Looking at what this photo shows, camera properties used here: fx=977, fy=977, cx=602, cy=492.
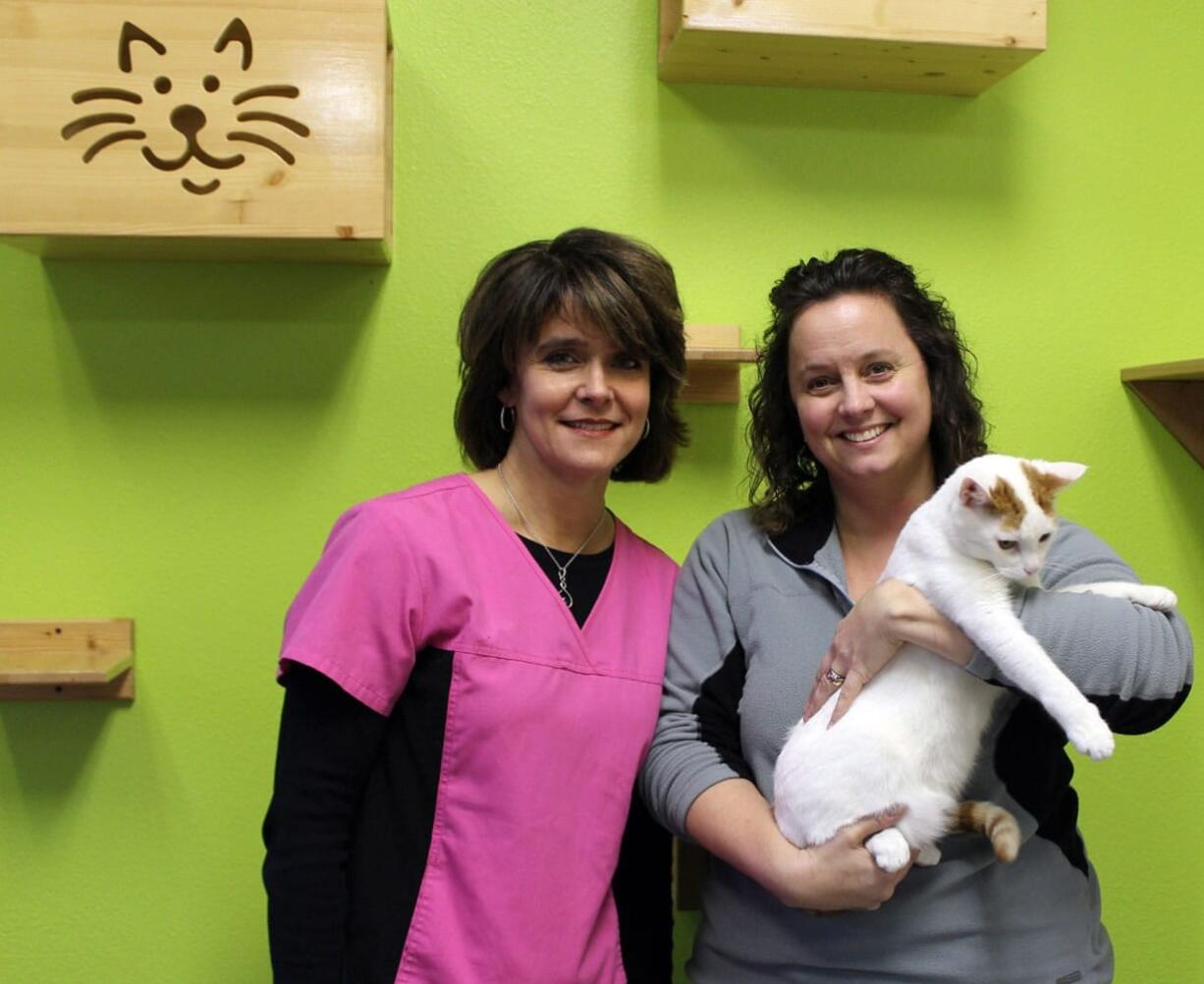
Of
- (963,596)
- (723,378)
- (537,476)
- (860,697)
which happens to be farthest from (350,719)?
(723,378)

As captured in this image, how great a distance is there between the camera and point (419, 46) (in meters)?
1.51

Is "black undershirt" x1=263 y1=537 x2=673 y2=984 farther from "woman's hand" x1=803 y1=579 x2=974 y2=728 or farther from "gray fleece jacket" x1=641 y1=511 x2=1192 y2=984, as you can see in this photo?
"woman's hand" x1=803 y1=579 x2=974 y2=728

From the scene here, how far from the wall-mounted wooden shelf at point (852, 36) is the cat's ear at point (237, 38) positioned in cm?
58

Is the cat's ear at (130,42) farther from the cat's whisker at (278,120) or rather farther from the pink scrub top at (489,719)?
the pink scrub top at (489,719)

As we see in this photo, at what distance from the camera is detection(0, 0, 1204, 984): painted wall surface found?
1.49 m

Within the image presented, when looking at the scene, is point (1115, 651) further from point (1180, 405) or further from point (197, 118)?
point (197, 118)

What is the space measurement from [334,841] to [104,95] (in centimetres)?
97

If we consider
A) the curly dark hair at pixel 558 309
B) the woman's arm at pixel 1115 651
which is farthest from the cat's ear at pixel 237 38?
the woman's arm at pixel 1115 651

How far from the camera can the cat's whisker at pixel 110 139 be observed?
1.24 meters

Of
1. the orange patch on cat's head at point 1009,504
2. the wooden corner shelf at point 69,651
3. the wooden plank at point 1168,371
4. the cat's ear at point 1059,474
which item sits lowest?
the wooden corner shelf at point 69,651

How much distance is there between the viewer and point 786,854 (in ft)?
3.32

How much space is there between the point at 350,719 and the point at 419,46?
1.06 metres

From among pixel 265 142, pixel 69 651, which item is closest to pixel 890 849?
pixel 265 142

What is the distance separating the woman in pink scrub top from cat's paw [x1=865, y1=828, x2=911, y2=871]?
0.28 m
